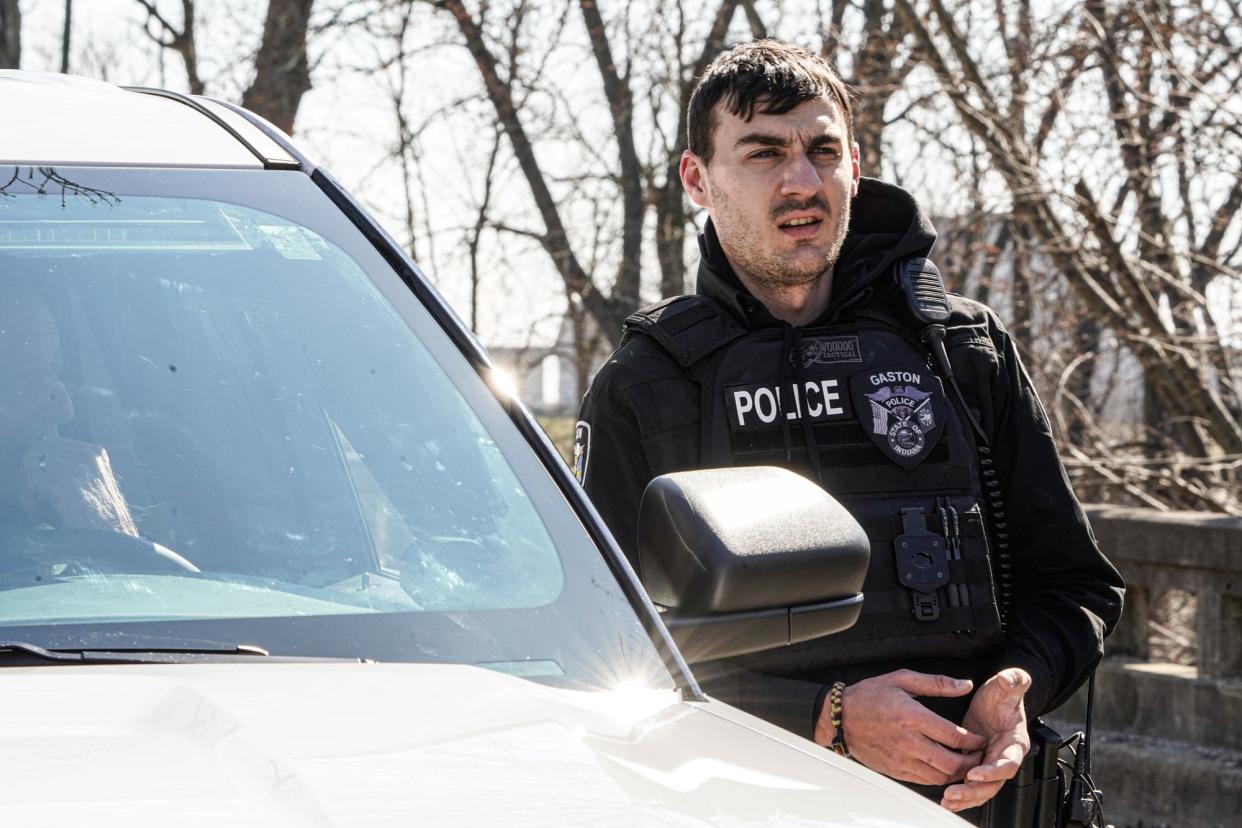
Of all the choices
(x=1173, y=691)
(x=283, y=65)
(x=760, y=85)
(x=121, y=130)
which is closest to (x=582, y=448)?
(x=760, y=85)

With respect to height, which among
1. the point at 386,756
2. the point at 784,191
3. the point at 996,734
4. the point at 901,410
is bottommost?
the point at 996,734

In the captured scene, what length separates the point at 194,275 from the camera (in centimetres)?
223

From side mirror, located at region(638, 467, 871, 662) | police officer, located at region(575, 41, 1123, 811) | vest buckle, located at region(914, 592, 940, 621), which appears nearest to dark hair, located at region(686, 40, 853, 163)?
police officer, located at region(575, 41, 1123, 811)

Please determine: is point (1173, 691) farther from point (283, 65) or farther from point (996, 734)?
point (283, 65)

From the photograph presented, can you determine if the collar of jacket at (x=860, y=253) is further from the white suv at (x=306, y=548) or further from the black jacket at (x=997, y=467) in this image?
the white suv at (x=306, y=548)

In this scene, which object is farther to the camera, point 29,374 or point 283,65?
point 283,65

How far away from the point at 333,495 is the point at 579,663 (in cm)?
40

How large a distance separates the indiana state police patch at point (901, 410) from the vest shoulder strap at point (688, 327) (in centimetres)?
26

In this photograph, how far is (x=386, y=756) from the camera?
1.58 m

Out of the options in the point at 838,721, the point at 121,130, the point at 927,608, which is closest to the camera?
the point at 121,130

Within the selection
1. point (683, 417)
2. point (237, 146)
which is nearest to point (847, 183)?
point (683, 417)

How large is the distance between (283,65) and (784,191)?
1024 cm

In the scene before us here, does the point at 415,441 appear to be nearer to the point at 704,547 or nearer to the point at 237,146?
the point at 704,547

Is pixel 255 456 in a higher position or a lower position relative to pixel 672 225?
lower
